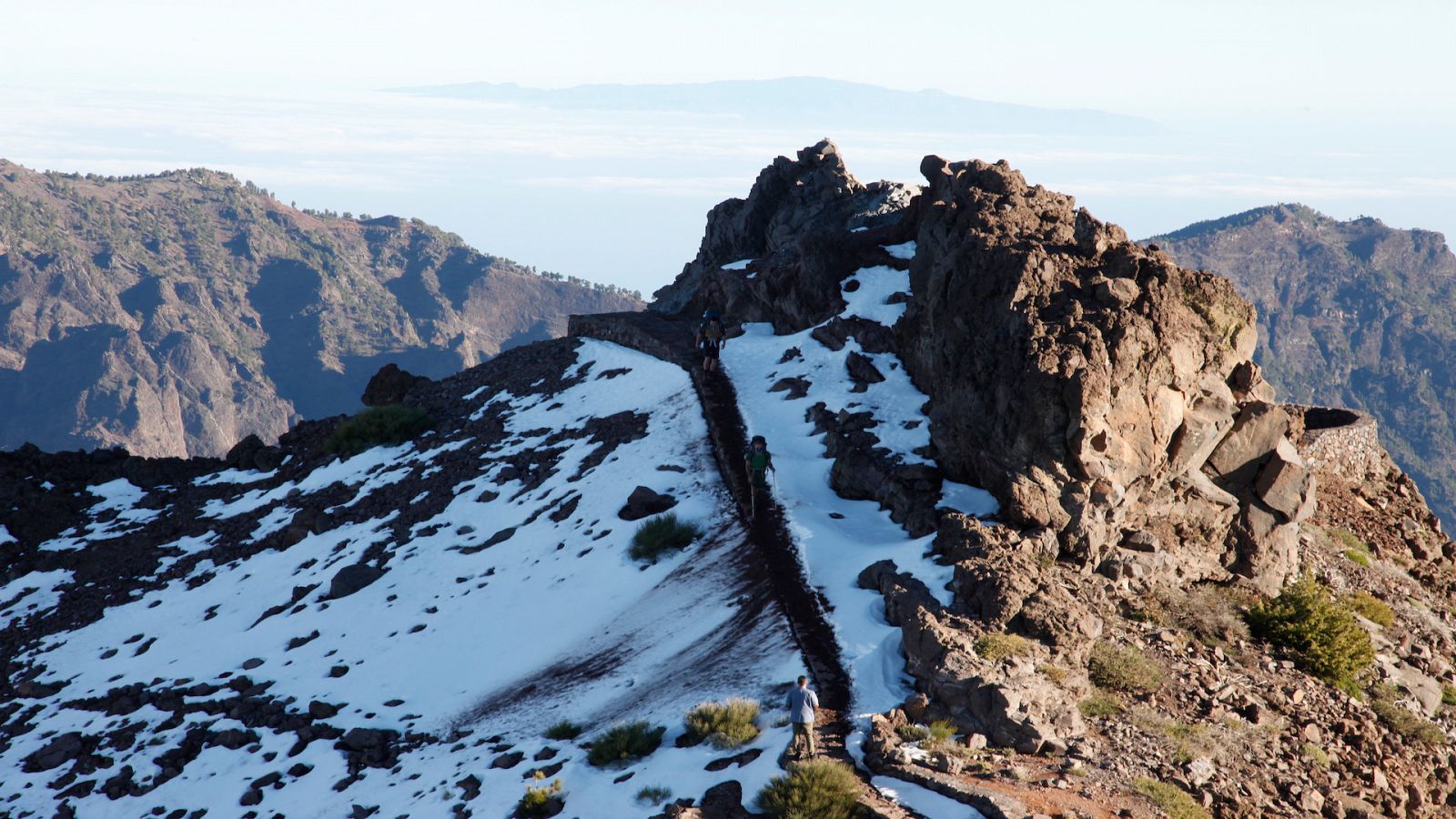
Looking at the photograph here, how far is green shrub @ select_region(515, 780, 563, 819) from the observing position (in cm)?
1427

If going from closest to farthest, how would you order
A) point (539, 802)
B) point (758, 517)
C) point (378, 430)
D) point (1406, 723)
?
point (539, 802), point (1406, 723), point (758, 517), point (378, 430)

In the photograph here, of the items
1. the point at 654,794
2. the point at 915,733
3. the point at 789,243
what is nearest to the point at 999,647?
the point at 915,733

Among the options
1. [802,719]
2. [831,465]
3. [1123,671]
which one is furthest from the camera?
[831,465]

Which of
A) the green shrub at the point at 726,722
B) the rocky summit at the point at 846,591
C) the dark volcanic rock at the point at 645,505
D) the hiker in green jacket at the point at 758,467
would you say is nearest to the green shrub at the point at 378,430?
the rocky summit at the point at 846,591

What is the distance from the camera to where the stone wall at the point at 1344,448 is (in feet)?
96.5

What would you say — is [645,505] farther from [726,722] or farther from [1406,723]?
[1406,723]

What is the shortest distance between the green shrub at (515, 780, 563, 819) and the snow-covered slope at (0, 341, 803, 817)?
0.23 m

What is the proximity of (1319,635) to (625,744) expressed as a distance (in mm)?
11219

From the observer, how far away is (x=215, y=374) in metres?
200

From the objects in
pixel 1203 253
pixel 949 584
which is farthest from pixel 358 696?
pixel 1203 253

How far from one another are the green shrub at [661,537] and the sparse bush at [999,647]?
740cm

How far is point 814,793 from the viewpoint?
12414 millimetres

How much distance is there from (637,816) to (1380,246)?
219 m

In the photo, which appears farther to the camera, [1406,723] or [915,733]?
[1406,723]
